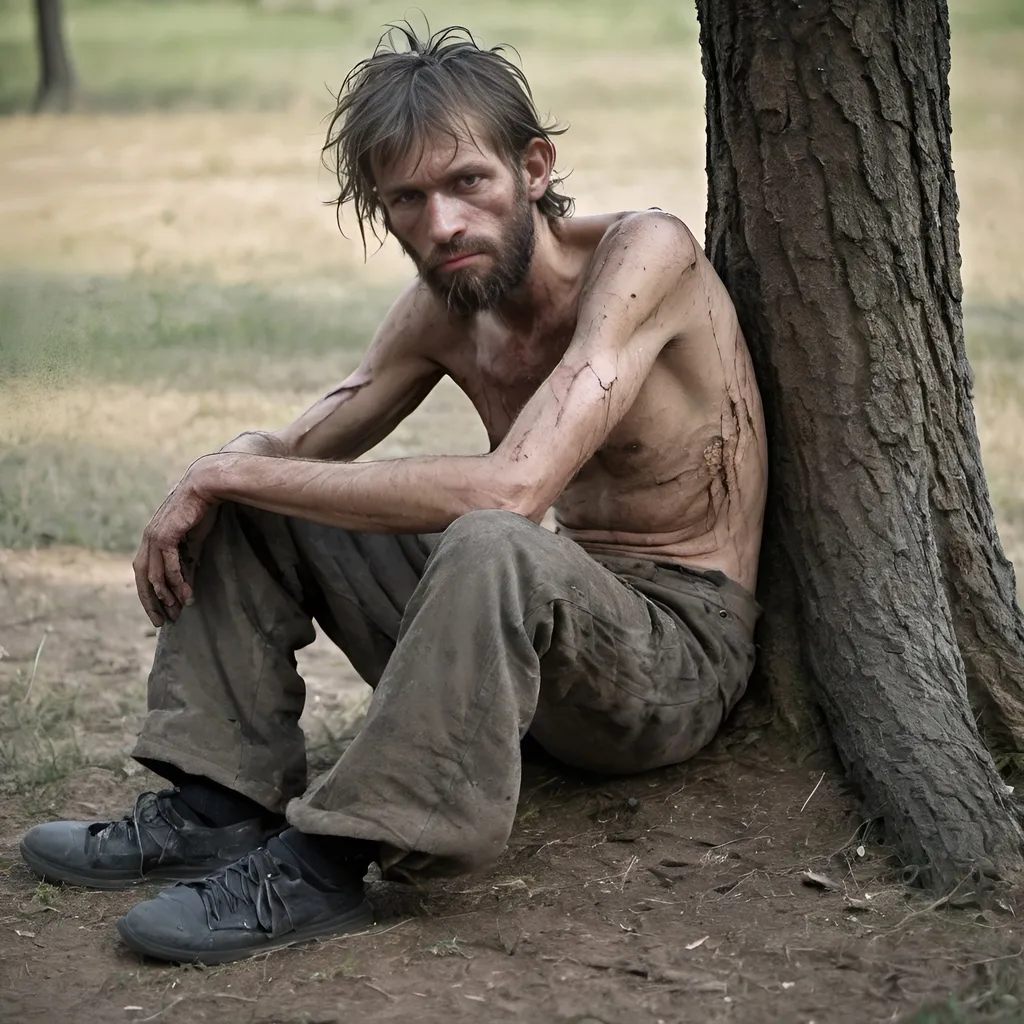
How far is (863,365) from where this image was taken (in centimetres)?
324

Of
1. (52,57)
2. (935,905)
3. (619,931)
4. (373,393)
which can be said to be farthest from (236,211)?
(935,905)

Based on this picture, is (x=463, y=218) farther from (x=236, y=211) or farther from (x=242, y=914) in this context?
Answer: (x=236, y=211)

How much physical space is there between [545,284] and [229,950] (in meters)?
1.57

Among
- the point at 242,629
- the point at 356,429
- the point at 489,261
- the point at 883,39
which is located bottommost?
the point at 242,629

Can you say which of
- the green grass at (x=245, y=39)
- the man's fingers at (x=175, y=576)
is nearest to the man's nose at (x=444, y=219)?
the man's fingers at (x=175, y=576)

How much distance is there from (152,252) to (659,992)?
30.5 feet

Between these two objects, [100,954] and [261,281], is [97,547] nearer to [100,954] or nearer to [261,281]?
[100,954]

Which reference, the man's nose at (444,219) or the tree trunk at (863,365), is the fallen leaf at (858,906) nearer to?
the tree trunk at (863,365)

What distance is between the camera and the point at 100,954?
2811mm

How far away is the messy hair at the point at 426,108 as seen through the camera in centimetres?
319

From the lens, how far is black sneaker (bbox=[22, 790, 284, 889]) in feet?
10.2

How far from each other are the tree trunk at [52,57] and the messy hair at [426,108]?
14194mm

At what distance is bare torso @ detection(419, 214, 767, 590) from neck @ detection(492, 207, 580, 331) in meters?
0.02

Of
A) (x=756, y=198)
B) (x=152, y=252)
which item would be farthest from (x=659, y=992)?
(x=152, y=252)
